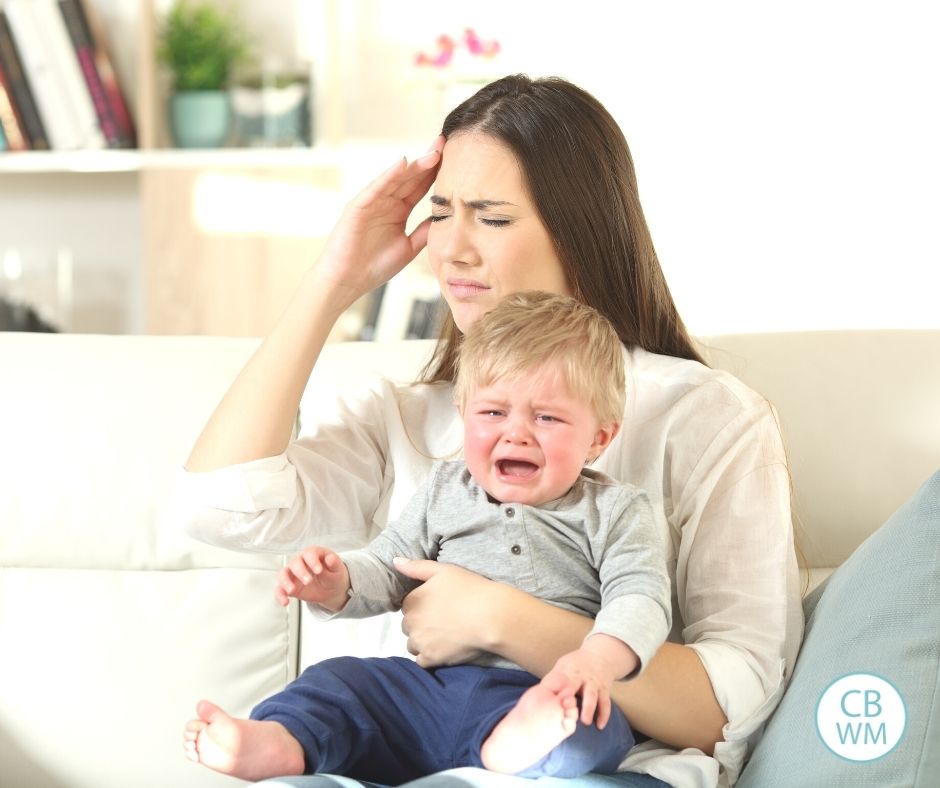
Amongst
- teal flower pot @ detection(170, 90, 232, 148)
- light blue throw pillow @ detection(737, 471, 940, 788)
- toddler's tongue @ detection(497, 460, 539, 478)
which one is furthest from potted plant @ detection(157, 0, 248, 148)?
light blue throw pillow @ detection(737, 471, 940, 788)

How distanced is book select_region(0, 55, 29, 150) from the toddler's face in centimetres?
239

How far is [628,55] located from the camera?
3.53m

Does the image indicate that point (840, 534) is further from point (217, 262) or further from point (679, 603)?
point (217, 262)

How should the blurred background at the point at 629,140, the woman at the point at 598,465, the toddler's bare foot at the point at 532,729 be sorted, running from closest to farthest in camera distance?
the toddler's bare foot at the point at 532,729
the woman at the point at 598,465
the blurred background at the point at 629,140

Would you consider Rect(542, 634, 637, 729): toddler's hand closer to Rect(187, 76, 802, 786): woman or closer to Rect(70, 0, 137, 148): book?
Rect(187, 76, 802, 786): woman

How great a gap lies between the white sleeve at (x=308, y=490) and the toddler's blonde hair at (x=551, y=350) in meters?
0.32

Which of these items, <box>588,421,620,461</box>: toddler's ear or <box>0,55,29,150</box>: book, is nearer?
<box>588,421,620,461</box>: toddler's ear

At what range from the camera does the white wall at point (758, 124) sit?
3402 millimetres

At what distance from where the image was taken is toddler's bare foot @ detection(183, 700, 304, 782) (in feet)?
3.97

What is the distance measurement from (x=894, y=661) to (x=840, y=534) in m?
0.51

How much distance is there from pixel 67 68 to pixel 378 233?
1.91m

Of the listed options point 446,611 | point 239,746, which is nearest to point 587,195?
point 446,611

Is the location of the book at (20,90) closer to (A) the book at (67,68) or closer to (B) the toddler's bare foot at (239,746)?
(A) the book at (67,68)
